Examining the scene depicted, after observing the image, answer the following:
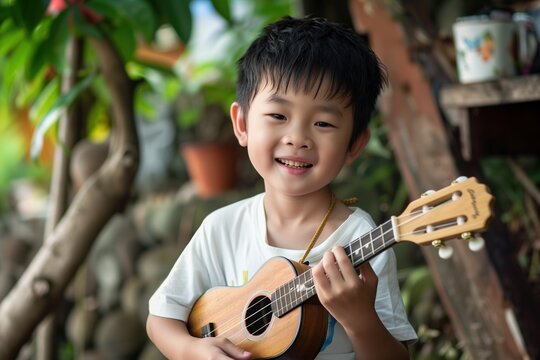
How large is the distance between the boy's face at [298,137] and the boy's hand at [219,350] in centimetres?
23

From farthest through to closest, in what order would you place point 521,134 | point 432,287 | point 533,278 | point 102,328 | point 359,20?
1. point 102,328
2. point 432,287
3. point 533,278
4. point 359,20
5. point 521,134

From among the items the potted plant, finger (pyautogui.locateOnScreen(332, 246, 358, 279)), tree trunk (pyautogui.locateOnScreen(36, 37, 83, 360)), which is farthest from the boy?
the potted plant

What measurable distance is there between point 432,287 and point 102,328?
167 centimetres

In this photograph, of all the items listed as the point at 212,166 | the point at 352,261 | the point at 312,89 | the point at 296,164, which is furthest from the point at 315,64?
the point at 212,166

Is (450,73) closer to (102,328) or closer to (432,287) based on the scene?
(432,287)

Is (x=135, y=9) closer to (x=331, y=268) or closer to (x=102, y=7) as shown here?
(x=102, y=7)

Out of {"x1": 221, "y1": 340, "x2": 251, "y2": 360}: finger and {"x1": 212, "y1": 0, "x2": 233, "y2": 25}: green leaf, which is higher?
{"x1": 212, "y1": 0, "x2": 233, "y2": 25}: green leaf

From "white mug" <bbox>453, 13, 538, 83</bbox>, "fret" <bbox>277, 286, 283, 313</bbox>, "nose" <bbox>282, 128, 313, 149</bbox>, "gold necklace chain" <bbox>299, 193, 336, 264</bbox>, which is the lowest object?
"white mug" <bbox>453, 13, 538, 83</bbox>

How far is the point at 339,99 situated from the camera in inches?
45.4

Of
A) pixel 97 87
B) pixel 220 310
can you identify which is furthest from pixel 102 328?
pixel 220 310

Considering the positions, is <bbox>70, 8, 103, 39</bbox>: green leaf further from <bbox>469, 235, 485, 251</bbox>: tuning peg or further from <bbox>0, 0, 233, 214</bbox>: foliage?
<bbox>469, 235, 485, 251</bbox>: tuning peg

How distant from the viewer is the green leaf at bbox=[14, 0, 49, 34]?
145cm

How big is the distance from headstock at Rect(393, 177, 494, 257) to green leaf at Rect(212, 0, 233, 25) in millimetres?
797

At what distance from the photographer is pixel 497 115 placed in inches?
72.4
